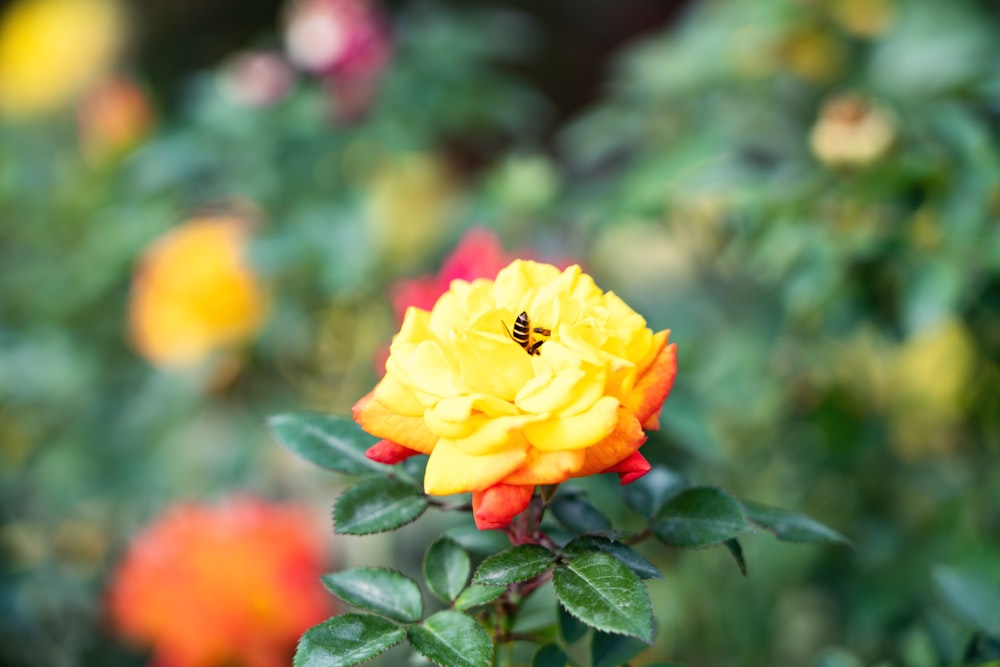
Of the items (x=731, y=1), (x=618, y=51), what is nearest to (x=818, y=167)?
(x=731, y=1)

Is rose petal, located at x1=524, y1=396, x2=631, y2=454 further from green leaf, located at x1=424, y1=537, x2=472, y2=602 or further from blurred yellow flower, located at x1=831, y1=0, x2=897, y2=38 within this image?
blurred yellow flower, located at x1=831, y1=0, x2=897, y2=38

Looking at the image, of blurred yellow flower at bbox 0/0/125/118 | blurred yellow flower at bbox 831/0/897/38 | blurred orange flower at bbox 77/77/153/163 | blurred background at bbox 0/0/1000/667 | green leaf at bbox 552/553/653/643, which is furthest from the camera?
blurred yellow flower at bbox 0/0/125/118

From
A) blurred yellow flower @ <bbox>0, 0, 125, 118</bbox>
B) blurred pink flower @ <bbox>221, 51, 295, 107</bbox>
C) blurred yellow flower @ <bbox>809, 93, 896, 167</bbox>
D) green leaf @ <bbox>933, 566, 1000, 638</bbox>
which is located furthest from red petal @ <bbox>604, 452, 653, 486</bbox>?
blurred yellow flower @ <bbox>0, 0, 125, 118</bbox>

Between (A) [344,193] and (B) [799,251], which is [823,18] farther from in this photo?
(A) [344,193]

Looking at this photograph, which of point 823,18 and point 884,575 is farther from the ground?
point 823,18

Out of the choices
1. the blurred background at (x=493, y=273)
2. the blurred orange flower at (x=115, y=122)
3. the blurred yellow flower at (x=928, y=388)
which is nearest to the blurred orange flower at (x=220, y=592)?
the blurred background at (x=493, y=273)

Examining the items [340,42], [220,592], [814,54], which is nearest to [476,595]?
[220,592]

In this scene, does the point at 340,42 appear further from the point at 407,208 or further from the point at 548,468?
the point at 548,468
